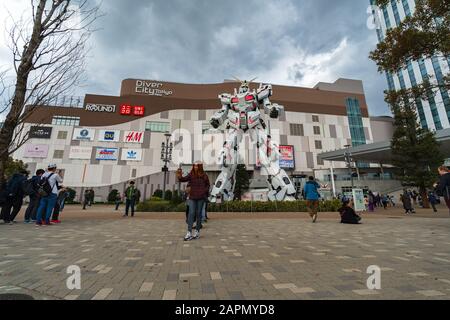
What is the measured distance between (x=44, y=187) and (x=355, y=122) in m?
49.7

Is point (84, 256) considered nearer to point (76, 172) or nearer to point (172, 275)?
point (172, 275)

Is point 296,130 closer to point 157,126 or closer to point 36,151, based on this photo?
point 157,126

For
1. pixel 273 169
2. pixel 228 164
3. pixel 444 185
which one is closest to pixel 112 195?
pixel 228 164

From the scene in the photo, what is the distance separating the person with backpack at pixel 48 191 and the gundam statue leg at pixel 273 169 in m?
11.3

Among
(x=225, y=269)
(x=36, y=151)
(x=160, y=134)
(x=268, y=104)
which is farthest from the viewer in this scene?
(x=160, y=134)

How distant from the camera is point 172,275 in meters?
2.58

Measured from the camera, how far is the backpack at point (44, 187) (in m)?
6.71

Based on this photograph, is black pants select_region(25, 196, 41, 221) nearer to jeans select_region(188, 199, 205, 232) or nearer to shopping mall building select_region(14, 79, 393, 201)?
jeans select_region(188, 199, 205, 232)

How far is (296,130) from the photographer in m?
40.3

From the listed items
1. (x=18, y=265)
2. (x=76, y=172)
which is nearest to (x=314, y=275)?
(x=18, y=265)

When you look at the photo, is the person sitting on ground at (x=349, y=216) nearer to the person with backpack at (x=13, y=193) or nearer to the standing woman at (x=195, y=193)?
the standing woman at (x=195, y=193)

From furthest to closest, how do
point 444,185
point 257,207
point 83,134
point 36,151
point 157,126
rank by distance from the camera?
point 157,126
point 83,134
point 36,151
point 257,207
point 444,185

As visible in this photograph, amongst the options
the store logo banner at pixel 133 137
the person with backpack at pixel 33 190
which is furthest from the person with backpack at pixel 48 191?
the store logo banner at pixel 133 137

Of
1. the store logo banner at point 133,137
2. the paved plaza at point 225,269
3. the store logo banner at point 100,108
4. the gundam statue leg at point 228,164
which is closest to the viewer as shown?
the paved plaza at point 225,269
